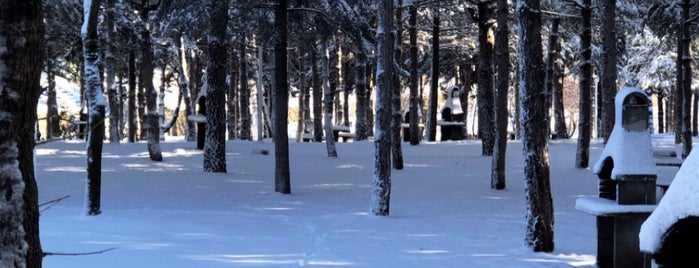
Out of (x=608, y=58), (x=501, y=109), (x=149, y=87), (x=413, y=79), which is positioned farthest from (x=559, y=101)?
(x=149, y=87)

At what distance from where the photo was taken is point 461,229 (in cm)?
995

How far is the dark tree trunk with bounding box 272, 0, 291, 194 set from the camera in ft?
45.6

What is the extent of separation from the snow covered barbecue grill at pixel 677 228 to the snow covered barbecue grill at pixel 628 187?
3.93 meters

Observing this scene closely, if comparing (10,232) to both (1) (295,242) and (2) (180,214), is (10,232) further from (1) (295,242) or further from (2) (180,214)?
(2) (180,214)

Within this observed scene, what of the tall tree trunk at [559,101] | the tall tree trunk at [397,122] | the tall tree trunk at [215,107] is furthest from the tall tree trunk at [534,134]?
the tall tree trunk at [559,101]

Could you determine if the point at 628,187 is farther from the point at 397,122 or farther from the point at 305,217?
the point at 397,122

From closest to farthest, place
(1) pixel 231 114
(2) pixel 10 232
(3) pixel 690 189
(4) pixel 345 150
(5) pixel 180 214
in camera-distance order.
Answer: (3) pixel 690 189 < (2) pixel 10 232 < (5) pixel 180 214 < (4) pixel 345 150 < (1) pixel 231 114

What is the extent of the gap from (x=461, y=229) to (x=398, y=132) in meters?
8.99

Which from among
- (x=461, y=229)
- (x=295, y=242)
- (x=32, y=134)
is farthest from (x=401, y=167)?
(x=32, y=134)

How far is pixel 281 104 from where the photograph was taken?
14.0 m

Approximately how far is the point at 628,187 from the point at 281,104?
8.44m

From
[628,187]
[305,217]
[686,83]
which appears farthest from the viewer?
[686,83]

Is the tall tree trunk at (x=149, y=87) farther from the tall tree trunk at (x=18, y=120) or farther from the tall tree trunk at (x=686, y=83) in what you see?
the tall tree trunk at (x=18, y=120)

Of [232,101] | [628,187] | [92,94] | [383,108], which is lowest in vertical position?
[628,187]
